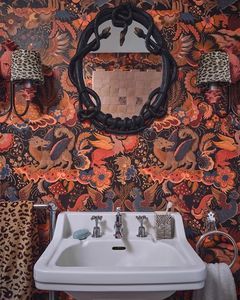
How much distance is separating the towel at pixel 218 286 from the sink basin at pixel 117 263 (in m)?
0.18

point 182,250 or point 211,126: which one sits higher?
point 211,126

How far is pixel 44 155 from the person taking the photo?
1749 millimetres

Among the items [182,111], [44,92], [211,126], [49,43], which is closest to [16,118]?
[44,92]

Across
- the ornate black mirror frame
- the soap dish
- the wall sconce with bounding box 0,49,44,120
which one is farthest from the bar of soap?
the wall sconce with bounding box 0,49,44,120

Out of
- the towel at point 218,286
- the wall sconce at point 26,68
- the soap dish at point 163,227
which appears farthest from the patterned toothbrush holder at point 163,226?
the wall sconce at point 26,68

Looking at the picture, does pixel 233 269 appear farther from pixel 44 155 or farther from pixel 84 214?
pixel 44 155

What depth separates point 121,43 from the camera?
1.73 m

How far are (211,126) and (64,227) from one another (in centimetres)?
85

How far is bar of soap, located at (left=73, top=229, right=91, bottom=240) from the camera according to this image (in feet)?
5.30

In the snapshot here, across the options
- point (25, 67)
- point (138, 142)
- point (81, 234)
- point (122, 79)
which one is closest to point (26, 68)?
point (25, 67)

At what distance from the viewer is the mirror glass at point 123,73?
1.73 m

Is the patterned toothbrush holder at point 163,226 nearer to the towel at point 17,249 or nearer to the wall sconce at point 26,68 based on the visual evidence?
the towel at point 17,249

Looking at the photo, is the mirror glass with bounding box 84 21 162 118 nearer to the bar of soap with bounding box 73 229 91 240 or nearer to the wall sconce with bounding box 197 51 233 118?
the wall sconce with bounding box 197 51 233 118

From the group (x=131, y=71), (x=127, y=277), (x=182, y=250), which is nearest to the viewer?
(x=127, y=277)
